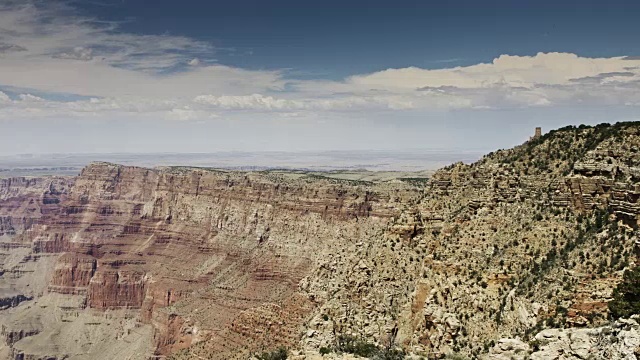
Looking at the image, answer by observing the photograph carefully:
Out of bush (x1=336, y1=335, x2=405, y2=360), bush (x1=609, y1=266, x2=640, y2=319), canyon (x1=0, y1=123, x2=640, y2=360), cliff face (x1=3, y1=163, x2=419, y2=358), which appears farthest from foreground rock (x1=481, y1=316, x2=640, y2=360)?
cliff face (x1=3, y1=163, x2=419, y2=358)

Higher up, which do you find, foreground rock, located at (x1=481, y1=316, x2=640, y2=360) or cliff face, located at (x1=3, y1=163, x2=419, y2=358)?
foreground rock, located at (x1=481, y1=316, x2=640, y2=360)

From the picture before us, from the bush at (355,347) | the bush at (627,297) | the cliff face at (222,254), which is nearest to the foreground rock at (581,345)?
the bush at (627,297)

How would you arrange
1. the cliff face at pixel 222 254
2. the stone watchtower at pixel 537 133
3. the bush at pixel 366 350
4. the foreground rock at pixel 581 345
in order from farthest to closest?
the cliff face at pixel 222 254 → the stone watchtower at pixel 537 133 → the bush at pixel 366 350 → the foreground rock at pixel 581 345

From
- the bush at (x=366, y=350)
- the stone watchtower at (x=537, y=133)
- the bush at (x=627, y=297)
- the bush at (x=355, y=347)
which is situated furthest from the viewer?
the stone watchtower at (x=537, y=133)

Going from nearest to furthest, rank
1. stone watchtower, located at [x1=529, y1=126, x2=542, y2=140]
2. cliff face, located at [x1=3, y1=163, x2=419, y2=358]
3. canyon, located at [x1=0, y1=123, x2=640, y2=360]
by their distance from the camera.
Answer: canyon, located at [x1=0, y1=123, x2=640, y2=360]
stone watchtower, located at [x1=529, y1=126, x2=542, y2=140]
cliff face, located at [x1=3, y1=163, x2=419, y2=358]

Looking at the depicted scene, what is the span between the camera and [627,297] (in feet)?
105

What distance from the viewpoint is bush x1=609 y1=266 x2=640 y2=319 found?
101 ft

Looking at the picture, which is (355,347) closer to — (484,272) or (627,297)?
(484,272)

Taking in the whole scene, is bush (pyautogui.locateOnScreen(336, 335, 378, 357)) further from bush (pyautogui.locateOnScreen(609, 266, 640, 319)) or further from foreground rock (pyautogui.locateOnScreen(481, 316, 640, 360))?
bush (pyautogui.locateOnScreen(609, 266, 640, 319))

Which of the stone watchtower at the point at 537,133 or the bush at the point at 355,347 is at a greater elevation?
the stone watchtower at the point at 537,133

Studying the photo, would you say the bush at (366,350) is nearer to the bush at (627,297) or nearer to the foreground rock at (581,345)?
the foreground rock at (581,345)

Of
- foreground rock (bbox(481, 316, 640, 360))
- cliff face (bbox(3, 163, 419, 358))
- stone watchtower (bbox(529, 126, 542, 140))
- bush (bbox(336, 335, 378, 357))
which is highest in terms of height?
stone watchtower (bbox(529, 126, 542, 140))

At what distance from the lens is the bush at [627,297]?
30734 millimetres

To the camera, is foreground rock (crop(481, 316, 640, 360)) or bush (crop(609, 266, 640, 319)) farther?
bush (crop(609, 266, 640, 319))
